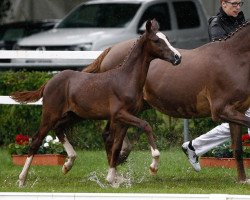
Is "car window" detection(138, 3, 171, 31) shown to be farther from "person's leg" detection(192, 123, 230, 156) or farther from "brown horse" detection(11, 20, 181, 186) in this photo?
"brown horse" detection(11, 20, 181, 186)

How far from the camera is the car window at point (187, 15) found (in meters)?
22.4

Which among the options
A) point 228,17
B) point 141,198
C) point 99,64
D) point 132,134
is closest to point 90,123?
point 132,134

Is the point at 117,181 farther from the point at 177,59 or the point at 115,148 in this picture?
the point at 177,59

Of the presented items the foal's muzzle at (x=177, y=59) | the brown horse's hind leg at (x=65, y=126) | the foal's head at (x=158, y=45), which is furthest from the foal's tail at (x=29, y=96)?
the foal's muzzle at (x=177, y=59)

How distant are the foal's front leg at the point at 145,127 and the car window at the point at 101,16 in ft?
29.8

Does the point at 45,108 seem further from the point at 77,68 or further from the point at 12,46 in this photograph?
the point at 12,46

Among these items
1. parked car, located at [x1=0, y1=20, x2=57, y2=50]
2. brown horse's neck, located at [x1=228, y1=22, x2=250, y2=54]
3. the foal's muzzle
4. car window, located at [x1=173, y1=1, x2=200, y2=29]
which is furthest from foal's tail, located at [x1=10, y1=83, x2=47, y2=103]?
car window, located at [x1=173, y1=1, x2=200, y2=29]

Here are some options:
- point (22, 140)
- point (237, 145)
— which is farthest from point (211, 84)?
point (22, 140)

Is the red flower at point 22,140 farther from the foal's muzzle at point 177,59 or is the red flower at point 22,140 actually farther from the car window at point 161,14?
the car window at point 161,14

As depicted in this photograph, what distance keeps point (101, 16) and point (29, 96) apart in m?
8.80

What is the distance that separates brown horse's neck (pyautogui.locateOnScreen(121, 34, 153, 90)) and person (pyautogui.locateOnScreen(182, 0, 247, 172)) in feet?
4.44

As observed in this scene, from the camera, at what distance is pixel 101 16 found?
21.8 m

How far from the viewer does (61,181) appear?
525 inches

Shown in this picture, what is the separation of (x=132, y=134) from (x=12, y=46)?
6445mm
